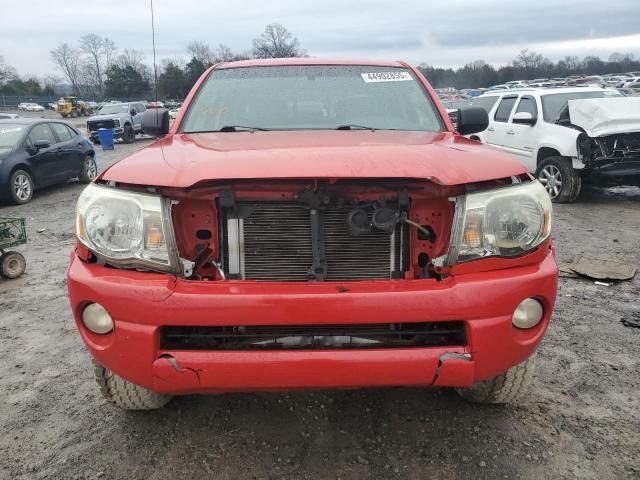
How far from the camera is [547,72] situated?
6938 centimetres

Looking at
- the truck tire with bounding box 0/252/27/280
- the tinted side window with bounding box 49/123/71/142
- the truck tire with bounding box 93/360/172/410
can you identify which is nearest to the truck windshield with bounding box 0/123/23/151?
the tinted side window with bounding box 49/123/71/142

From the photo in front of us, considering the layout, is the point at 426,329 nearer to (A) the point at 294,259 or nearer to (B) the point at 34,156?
(A) the point at 294,259

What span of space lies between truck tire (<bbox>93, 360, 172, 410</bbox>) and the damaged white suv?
23.5 feet

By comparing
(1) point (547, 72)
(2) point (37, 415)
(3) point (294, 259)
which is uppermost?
(1) point (547, 72)

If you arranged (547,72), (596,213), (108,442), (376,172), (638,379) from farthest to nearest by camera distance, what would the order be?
(547,72) → (596,213) → (638,379) → (108,442) → (376,172)

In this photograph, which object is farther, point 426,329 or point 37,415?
point 37,415

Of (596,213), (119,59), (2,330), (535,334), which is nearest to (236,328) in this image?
(535,334)

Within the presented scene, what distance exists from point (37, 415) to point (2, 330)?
1451mm

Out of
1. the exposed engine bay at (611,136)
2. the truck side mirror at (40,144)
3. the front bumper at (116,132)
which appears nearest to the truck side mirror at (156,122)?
the exposed engine bay at (611,136)

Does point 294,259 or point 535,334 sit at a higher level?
point 294,259

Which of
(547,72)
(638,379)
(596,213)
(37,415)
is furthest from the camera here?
(547,72)

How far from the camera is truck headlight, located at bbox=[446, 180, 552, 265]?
2012 millimetres

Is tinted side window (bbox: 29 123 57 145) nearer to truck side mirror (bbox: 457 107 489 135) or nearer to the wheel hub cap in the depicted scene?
truck side mirror (bbox: 457 107 489 135)

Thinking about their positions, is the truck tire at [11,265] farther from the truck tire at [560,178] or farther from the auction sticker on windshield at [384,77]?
the truck tire at [560,178]
